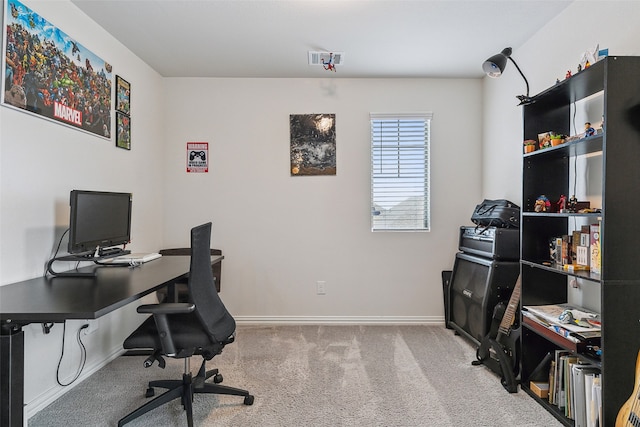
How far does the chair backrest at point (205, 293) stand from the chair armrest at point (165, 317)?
0.26 ft

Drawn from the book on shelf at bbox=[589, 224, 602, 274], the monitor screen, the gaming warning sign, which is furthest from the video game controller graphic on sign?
the book on shelf at bbox=[589, 224, 602, 274]

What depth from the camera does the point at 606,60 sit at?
162 centimetres

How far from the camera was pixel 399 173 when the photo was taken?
3611 millimetres

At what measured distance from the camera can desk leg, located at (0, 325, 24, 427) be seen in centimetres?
134

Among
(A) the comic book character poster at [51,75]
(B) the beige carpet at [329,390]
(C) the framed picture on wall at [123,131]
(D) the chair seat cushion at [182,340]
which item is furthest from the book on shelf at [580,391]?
(C) the framed picture on wall at [123,131]

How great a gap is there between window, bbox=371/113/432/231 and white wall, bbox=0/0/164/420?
221cm

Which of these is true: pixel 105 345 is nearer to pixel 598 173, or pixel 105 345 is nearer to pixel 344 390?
pixel 344 390

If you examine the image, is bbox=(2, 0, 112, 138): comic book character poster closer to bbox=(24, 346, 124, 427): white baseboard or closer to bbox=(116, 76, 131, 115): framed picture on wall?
bbox=(116, 76, 131, 115): framed picture on wall

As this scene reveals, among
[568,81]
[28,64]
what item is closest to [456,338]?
[568,81]

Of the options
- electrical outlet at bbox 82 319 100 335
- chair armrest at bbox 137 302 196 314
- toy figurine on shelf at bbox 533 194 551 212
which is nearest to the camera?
chair armrest at bbox 137 302 196 314

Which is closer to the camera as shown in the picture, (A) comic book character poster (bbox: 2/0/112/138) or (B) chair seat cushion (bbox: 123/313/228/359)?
(B) chair seat cushion (bbox: 123/313/228/359)

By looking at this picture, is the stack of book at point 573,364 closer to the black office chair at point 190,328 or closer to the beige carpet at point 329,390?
the beige carpet at point 329,390

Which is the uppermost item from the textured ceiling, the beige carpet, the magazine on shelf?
the textured ceiling

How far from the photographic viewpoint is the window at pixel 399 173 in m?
3.61
